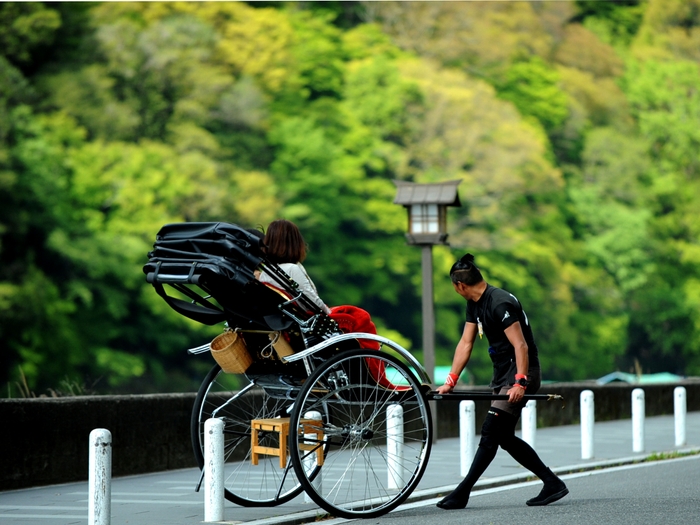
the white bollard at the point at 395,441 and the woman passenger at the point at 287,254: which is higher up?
the woman passenger at the point at 287,254

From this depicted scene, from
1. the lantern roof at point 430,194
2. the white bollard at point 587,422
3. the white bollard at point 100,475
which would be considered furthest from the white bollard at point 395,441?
the lantern roof at point 430,194

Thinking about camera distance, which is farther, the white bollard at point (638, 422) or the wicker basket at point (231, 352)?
the white bollard at point (638, 422)

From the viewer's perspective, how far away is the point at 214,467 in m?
7.32

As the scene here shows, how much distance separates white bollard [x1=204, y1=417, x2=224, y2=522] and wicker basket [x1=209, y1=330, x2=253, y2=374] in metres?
0.51

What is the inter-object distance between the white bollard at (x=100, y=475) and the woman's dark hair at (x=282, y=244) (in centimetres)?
184

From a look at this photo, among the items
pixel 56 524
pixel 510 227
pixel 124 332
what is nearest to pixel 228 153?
pixel 124 332

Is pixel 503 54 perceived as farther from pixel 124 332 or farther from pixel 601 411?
pixel 601 411

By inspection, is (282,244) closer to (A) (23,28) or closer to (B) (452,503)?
(B) (452,503)

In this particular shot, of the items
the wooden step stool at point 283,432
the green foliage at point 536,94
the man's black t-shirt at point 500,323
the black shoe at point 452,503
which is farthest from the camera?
the green foliage at point 536,94

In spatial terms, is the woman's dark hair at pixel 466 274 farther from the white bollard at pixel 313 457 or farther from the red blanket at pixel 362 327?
the white bollard at pixel 313 457

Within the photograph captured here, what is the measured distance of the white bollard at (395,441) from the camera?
8.45m

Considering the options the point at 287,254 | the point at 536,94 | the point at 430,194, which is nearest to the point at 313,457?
the point at 287,254

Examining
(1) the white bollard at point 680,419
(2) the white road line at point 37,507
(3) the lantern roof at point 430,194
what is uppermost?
(3) the lantern roof at point 430,194

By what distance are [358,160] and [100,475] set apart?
41.1m
